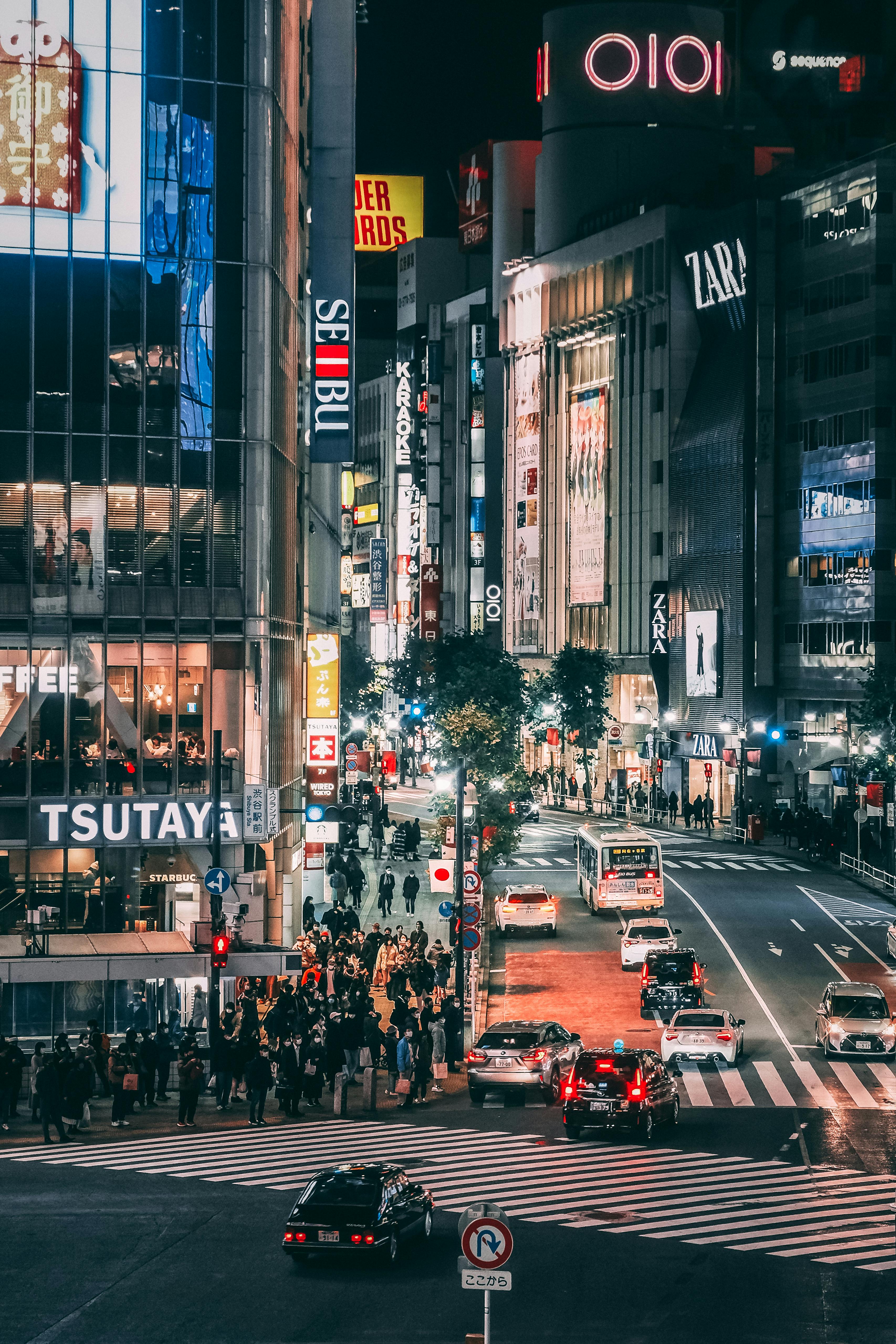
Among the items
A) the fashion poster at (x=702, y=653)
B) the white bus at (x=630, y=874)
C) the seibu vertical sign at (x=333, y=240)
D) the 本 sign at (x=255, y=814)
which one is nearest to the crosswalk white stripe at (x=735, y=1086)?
the 本 sign at (x=255, y=814)

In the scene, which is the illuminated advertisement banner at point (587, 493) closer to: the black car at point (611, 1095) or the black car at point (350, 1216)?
the black car at point (611, 1095)

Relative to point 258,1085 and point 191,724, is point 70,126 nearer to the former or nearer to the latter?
point 191,724

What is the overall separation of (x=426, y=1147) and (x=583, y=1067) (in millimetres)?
2961

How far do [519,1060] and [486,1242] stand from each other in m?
19.2

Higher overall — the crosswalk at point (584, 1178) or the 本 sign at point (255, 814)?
the 本 sign at point (255, 814)

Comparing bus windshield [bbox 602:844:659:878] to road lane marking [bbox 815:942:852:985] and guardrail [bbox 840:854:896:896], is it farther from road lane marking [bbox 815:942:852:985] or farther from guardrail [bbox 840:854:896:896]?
guardrail [bbox 840:854:896:896]

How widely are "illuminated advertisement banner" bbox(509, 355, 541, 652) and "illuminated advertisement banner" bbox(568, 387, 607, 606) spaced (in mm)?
6149

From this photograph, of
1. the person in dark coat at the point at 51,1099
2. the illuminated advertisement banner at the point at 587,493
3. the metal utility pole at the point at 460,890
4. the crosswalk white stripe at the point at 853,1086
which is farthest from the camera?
the illuminated advertisement banner at the point at 587,493

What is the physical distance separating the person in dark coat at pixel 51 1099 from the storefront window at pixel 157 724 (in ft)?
50.8

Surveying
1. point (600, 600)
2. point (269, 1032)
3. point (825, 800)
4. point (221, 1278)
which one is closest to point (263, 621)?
point (269, 1032)

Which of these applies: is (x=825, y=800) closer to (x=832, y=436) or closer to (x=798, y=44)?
(x=832, y=436)

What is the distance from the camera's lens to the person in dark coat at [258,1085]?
33125 millimetres

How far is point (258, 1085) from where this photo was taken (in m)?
33.1

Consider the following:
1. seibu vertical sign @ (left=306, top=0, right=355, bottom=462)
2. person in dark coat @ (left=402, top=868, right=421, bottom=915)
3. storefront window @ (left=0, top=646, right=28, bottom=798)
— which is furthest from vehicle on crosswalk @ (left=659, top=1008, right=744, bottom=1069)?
seibu vertical sign @ (left=306, top=0, right=355, bottom=462)
